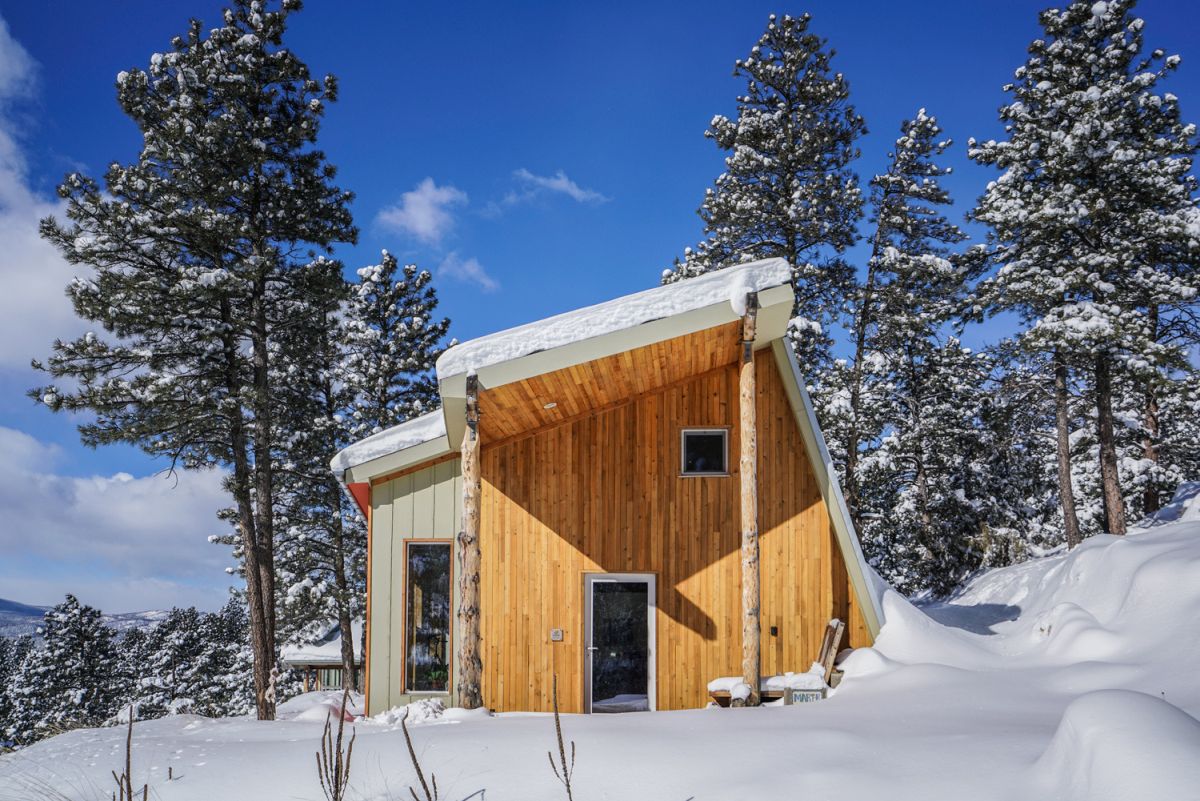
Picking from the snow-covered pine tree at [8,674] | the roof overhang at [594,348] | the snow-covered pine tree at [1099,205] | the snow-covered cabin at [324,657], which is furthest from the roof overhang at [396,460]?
the snow-covered pine tree at [8,674]

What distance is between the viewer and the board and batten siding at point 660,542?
865cm

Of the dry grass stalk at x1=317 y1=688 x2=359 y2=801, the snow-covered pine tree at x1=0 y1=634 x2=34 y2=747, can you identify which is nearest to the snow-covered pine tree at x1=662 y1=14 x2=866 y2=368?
the dry grass stalk at x1=317 y1=688 x2=359 y2=801

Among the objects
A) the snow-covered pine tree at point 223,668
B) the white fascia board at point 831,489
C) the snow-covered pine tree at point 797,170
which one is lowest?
the snow-covered pine tree at point 223,668

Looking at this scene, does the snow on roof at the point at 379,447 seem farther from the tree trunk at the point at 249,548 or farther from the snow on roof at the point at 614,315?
the tree trunk at the point at 249,548

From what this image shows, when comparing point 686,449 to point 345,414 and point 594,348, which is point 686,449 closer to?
point 594,348

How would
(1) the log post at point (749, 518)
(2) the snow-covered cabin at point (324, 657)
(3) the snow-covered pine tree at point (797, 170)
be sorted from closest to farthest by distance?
(1) the log post at point (749, 518) → (3) the snow-covered pine tree at point (797, 170) → (2) the snow-covered cabin at point (324, 657)

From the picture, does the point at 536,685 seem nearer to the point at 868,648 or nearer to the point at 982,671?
the point at 868,648

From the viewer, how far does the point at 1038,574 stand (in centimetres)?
1251

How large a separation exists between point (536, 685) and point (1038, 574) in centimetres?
887

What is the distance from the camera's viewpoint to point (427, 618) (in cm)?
875

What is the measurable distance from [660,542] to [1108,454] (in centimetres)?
1051

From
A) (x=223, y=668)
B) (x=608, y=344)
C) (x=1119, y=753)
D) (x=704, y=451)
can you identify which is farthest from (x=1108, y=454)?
(x=223, y=668)

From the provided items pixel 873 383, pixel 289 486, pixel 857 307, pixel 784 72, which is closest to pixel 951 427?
pixel 873 383

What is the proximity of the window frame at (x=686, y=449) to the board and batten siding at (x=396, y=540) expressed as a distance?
2.67 meters
